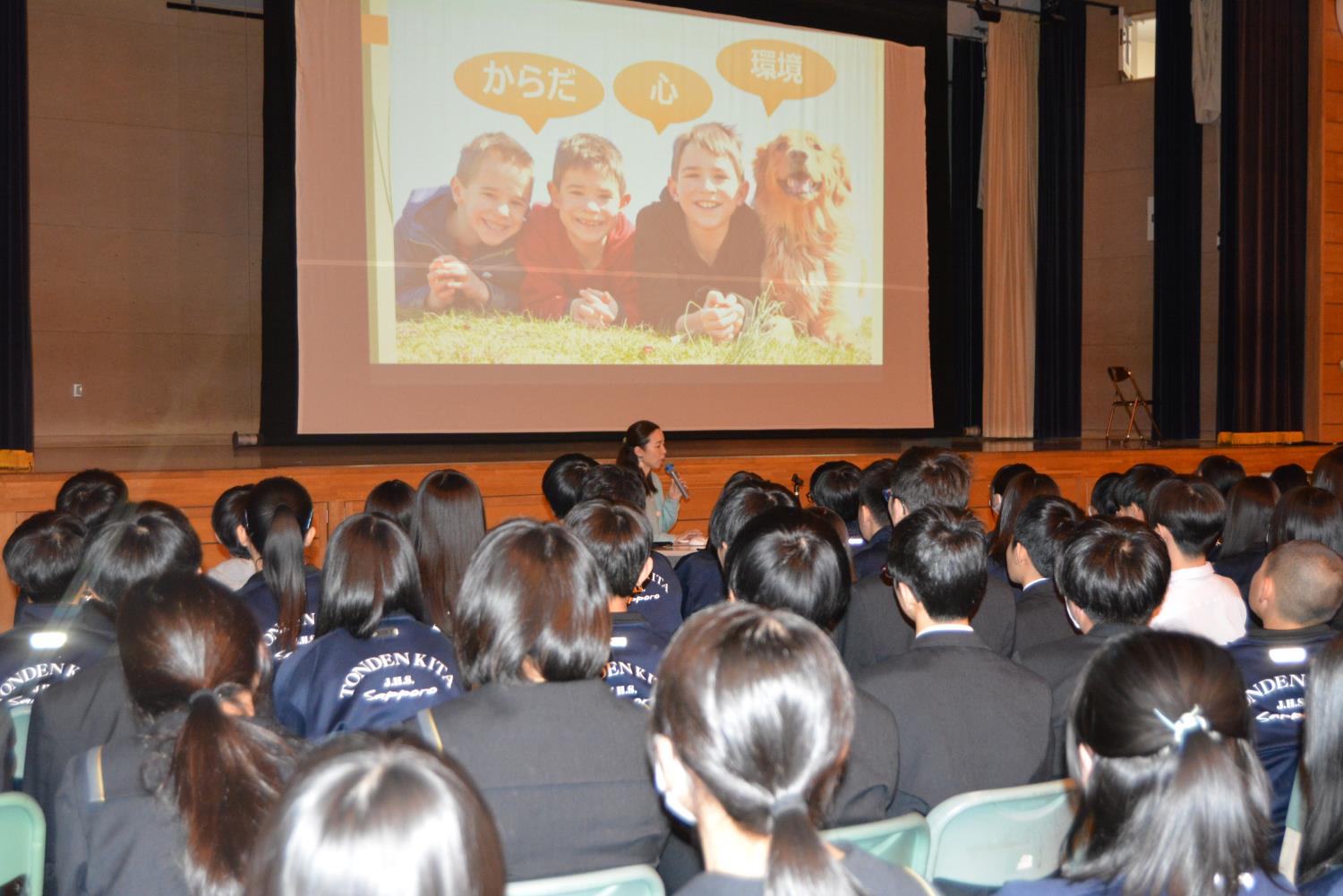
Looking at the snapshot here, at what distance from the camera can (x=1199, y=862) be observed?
1.08 metres

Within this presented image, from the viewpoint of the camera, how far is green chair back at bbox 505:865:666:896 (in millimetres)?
1303

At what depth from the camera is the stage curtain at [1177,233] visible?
10.5 m

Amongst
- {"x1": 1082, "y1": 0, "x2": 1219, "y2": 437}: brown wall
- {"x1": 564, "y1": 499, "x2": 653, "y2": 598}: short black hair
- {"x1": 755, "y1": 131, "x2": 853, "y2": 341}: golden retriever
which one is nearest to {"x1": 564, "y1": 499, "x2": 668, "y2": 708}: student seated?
{"x1": 564, "y1": 499, "x2": 653, "y2": 598}: short black hair

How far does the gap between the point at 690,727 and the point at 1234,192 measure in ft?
32.7

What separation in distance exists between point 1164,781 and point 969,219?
1089 centimetres

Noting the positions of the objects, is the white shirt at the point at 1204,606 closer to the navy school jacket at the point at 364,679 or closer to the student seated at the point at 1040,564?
the student seated at the point at 1040,564

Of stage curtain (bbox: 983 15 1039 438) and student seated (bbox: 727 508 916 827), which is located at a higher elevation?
stage curtain (bbox: 983 15 1039 438)

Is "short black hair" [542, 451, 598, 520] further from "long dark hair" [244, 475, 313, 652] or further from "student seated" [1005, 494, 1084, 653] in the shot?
"student seated" [1005, 494, 1084, 653]

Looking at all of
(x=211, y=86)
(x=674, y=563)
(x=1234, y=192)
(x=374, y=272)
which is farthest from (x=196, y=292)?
(x=1234, y=192)

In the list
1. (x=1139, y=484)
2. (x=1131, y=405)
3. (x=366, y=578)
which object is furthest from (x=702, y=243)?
(x=366, y=578)

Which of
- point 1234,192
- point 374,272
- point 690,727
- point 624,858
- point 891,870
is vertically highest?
point 1234,192

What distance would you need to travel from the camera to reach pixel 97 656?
7.39 ft

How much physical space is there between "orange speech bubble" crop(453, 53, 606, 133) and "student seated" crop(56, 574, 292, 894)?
6.14 meters

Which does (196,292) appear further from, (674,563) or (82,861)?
(82,861)
